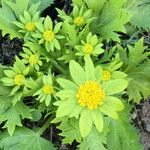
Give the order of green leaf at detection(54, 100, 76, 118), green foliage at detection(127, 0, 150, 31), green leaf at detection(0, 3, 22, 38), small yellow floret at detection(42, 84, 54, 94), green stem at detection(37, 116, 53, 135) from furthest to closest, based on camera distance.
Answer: green foliage at detection(127, 0, 150, 31) < green stem at detection(37, 116, 53, 135) < green leaf at detection(0, 3, 22, 38) < small yellow floret at detection(42, 84, 54, 94) < green leaf at detection(54, 100, 76, 118)

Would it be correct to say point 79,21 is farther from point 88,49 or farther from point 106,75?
point 106,75

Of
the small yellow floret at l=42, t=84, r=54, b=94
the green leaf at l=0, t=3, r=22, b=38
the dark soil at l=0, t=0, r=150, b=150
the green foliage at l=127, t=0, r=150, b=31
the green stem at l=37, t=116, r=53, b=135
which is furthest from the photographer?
the dark soil at l=0, t=0, r=150, b=150

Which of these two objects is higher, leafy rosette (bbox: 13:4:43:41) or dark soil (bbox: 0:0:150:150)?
leafy rosette (bbox: 13:4:43:41)

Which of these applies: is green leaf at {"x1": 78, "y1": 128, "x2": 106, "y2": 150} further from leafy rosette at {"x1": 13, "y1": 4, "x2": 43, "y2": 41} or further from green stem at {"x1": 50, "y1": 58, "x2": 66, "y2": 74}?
leafy rosette at {"x1": 13, "y1": 4, "x2": 43, "y2": 41}

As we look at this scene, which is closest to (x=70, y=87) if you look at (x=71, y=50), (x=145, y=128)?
(x=71, y=50)

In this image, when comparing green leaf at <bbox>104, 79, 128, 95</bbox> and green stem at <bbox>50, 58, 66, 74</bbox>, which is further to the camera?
green stem at <bbox>50, 58, 66, 74</bbox>

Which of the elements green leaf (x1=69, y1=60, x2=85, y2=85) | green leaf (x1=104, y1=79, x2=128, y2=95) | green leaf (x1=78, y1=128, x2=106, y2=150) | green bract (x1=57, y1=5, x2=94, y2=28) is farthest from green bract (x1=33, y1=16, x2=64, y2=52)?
green leaf (x1=78, y1=128, x2=106, y2=150)

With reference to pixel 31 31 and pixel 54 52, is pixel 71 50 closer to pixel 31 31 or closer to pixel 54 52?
pixel 54 52
